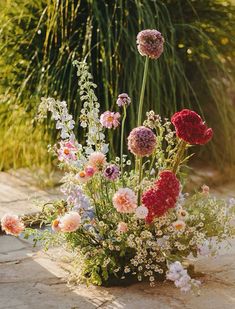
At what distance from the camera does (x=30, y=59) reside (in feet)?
16.7

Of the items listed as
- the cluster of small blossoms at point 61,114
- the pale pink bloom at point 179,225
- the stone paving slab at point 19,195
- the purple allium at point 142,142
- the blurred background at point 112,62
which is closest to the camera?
the purple allium at point 142,142

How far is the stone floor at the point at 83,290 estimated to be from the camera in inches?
124

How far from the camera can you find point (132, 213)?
3.34 metres

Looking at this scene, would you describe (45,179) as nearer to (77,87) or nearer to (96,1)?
(77,87)

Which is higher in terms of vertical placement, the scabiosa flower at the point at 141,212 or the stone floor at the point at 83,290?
the scabiosa flower at the point at 141,212

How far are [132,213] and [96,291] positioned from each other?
333 mm

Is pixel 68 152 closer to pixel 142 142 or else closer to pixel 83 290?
pixel 142 142

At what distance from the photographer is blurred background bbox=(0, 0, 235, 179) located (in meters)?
4.76

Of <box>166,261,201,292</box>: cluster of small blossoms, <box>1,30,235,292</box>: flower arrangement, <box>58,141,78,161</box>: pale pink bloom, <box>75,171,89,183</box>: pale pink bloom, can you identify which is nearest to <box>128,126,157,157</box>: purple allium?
<box>1,30,235,292</box>: flower arrangement

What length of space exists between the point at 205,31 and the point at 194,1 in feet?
0.69

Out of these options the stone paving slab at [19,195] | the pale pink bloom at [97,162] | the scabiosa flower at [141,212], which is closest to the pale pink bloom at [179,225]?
the scabiosa flower at [141,212]

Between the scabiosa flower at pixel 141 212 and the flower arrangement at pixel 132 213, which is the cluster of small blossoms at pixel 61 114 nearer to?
the flower arrangement at pixel 132 213

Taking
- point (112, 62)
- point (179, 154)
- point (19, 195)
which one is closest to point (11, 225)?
point (179, 154)

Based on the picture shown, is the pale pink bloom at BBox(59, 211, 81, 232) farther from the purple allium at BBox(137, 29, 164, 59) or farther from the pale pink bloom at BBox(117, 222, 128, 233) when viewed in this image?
the purple allium at BBox(137, 29, 164, 59)
